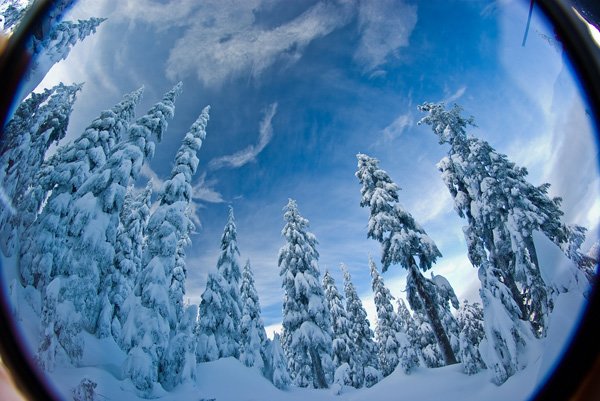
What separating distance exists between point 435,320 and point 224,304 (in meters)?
15.7

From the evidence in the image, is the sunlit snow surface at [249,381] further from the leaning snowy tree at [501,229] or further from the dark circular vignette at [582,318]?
the dark circular vignette at [582,318]

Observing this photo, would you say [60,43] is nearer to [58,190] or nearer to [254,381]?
[58,190]

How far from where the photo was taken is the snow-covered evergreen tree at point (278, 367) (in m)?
13.0

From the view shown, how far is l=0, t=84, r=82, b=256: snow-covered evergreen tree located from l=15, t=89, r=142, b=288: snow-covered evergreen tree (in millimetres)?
571

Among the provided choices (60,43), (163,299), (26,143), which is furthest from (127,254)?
(60,43)

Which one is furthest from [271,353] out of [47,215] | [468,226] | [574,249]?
[574,249]

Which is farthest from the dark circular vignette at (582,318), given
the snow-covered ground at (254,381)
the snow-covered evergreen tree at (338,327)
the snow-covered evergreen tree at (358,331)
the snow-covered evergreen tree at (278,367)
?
the snow-covered evergreen tree at (358,331)

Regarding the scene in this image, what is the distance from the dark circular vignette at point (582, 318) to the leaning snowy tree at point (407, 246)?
37.8 feet

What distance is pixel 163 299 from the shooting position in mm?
11281

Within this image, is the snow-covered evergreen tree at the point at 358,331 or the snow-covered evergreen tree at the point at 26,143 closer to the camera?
the snow-covered evergreen tree at the point at 26,143

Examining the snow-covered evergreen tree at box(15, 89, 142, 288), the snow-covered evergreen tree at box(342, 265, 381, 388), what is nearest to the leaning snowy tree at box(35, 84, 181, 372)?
the snow-covered evergreen tree at box(15, 89, 142, 288)

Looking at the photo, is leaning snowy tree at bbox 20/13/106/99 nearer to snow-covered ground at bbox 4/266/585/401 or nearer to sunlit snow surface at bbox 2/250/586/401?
sunlit snow surface at bbox 2/250/586/401

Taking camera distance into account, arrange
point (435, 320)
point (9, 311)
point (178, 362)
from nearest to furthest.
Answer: point (9, 311)
point (178, 362)
point (435, 320)

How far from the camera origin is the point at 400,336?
40.2 ft
